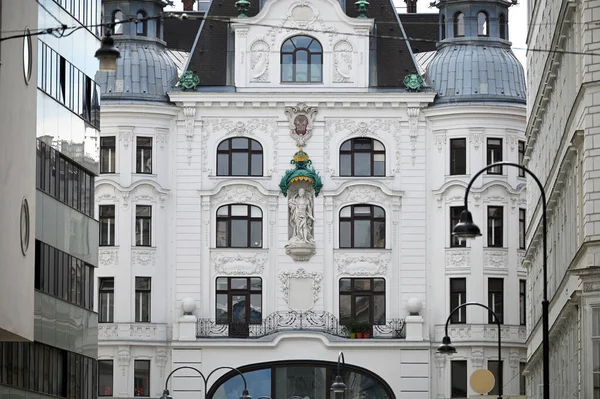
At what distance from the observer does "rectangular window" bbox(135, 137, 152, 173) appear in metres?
78.2

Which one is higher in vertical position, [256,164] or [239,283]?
[256,164]

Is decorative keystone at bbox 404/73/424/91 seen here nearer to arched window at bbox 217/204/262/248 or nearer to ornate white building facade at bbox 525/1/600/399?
arched window at bbox 217/204/262/248

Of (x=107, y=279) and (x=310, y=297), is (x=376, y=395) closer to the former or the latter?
(x=310, y=297)

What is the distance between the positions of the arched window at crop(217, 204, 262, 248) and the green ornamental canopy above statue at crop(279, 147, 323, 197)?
154 cm

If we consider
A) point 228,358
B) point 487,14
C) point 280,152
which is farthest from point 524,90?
point 228,358

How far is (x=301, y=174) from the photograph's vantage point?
3059 inches

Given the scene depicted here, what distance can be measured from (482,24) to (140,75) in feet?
46.6

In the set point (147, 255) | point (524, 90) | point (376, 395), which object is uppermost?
point (524, 90)

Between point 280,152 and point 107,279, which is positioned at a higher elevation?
point 280,152

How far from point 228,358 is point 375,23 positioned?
15.0 m

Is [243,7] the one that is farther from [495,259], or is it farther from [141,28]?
[495,259]

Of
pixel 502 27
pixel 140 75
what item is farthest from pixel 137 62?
pixel 502 27

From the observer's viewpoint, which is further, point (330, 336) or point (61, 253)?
point (330, 336)

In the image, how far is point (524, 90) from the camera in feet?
259
